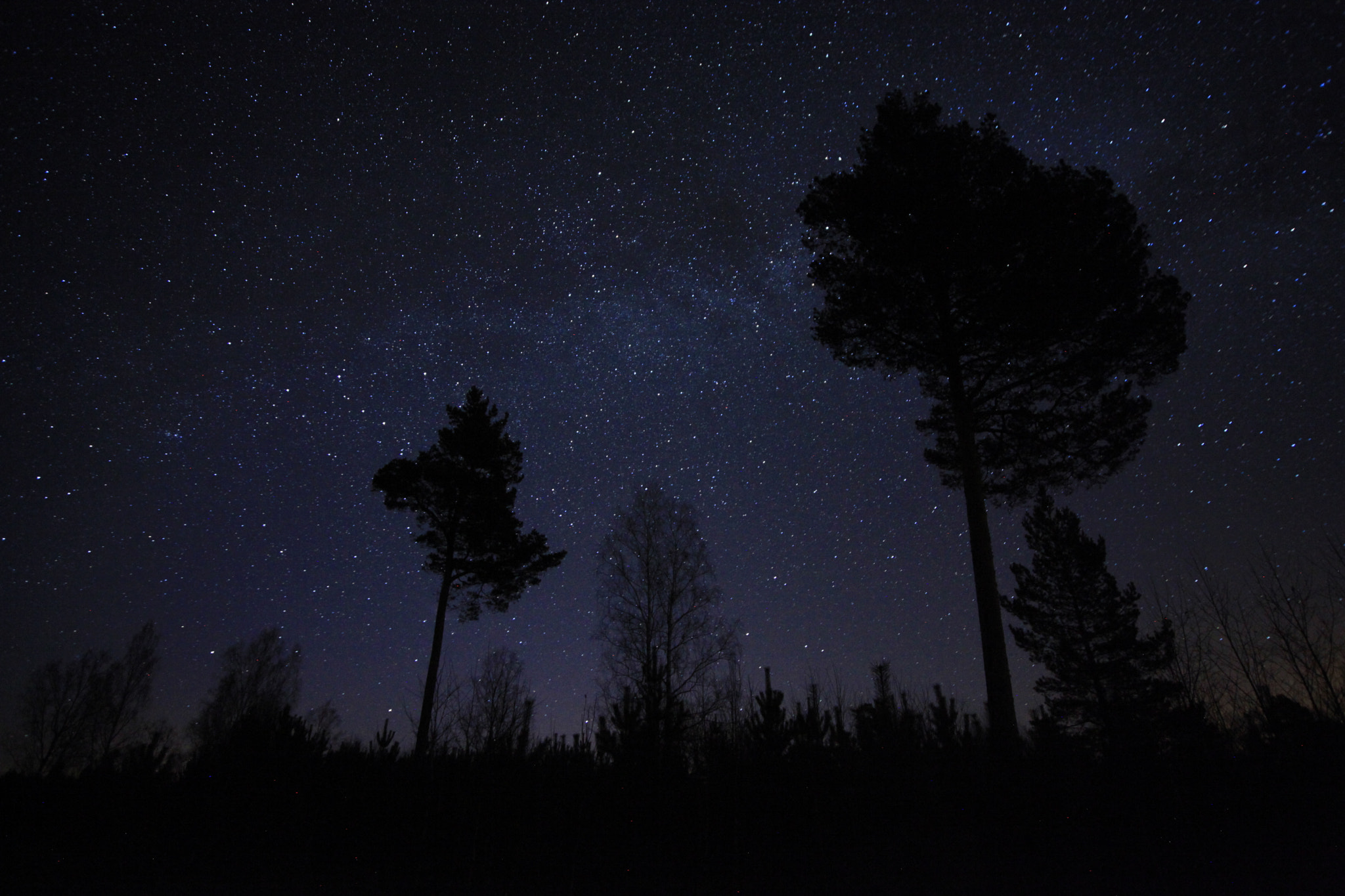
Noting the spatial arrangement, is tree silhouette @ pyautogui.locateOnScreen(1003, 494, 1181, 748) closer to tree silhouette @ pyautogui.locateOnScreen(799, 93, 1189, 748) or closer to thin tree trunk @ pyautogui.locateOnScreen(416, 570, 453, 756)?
tree silhouette @ pyautogui.locateOnScreen(799, 93, 1189, 748)

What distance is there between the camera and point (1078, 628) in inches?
912

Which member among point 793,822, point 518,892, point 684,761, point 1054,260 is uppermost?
point 1054,260

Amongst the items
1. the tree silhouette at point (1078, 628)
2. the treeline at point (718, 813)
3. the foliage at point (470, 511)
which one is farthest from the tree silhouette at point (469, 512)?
the tree silhouette at point (1078, 628)

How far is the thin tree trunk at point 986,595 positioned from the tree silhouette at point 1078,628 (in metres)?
12.6

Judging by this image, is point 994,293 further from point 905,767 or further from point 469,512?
point 469,512

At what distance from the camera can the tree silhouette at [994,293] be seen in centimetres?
1069

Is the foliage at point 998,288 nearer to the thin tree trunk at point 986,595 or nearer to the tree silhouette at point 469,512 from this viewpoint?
the thin tree trunk at point 986,595

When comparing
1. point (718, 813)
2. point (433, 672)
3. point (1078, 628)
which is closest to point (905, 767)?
point (718, 813)

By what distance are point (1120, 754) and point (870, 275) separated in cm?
815

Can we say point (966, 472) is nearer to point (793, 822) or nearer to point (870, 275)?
point (870, 275)

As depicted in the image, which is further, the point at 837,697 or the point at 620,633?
the point at 620,633

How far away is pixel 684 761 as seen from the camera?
27.0ft

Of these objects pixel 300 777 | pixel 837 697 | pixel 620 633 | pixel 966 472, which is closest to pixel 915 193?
pixel 966 472

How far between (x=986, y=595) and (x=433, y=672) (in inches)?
517
